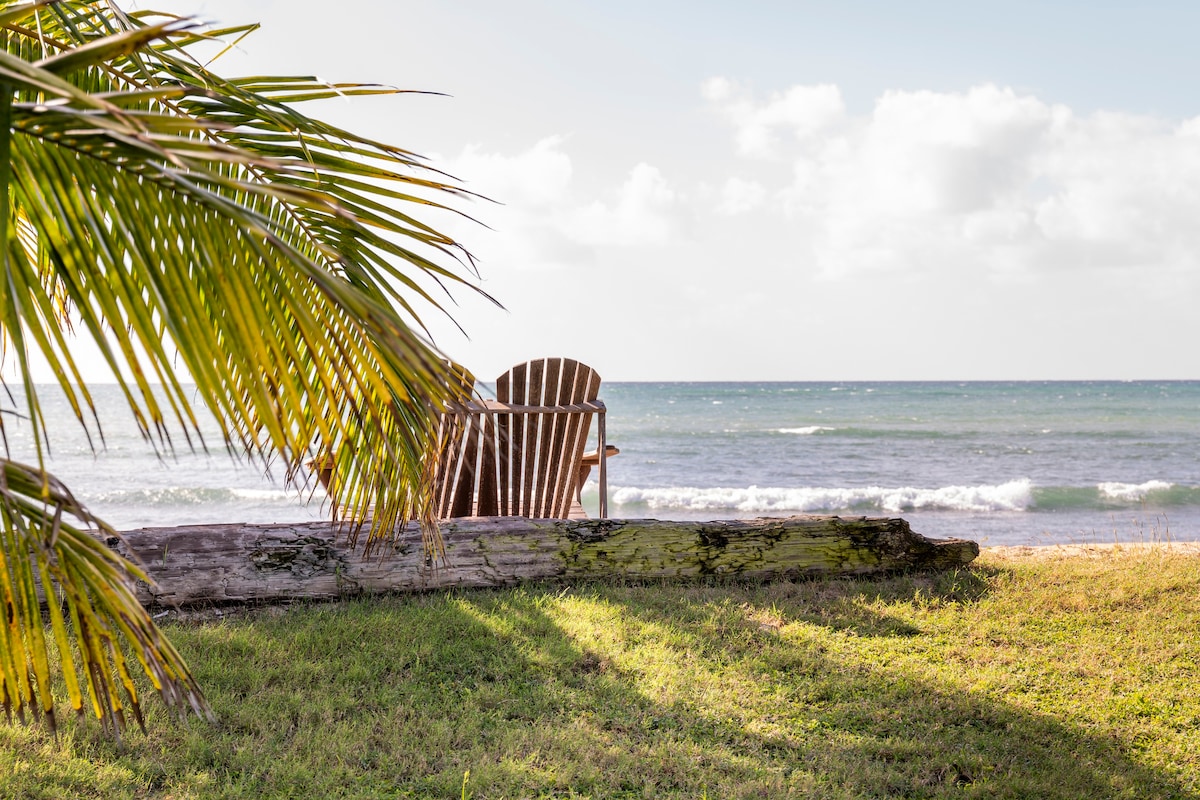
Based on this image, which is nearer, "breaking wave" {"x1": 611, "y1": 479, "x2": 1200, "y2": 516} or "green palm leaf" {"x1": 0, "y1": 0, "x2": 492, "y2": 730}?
"green palm leaf" {"x1": 0, "y1": 0, "x2": 492, "y2": 730}

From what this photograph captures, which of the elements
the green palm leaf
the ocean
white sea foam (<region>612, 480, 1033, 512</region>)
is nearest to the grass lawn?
the ocean

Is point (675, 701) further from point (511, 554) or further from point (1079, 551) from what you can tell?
point (1079, 551)

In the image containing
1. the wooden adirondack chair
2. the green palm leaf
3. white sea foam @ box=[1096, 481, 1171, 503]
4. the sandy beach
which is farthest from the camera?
white sea foam @ box=[1096, 481, 1171, 503]

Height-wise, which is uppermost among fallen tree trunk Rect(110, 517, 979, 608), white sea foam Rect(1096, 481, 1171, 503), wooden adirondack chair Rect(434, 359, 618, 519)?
wooden adirondack chair Rect(434, 359, 618, 519)

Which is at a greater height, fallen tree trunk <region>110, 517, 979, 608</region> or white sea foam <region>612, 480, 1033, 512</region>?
fallen tree trunk <region>110, 517, 979, 608</region>

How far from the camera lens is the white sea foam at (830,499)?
1370cm

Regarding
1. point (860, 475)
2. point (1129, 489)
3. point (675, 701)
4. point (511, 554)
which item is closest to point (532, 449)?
point (511, 554)

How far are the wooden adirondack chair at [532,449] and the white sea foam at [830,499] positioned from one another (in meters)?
8.42

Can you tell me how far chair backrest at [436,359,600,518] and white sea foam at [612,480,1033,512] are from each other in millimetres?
8415

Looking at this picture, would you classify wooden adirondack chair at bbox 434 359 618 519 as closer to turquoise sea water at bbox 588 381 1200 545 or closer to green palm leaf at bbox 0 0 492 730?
green palm leaf at bbox 0 0 492 730

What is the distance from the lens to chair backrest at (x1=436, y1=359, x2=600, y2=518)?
6336mm

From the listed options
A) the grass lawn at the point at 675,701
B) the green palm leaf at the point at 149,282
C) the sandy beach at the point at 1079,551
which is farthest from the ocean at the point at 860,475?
the sandy beach at the point at 1079,551

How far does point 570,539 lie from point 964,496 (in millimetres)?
10902

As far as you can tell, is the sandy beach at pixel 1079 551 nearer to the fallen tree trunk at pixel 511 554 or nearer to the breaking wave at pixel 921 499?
the fallen tree trunk at pixel 511 554
